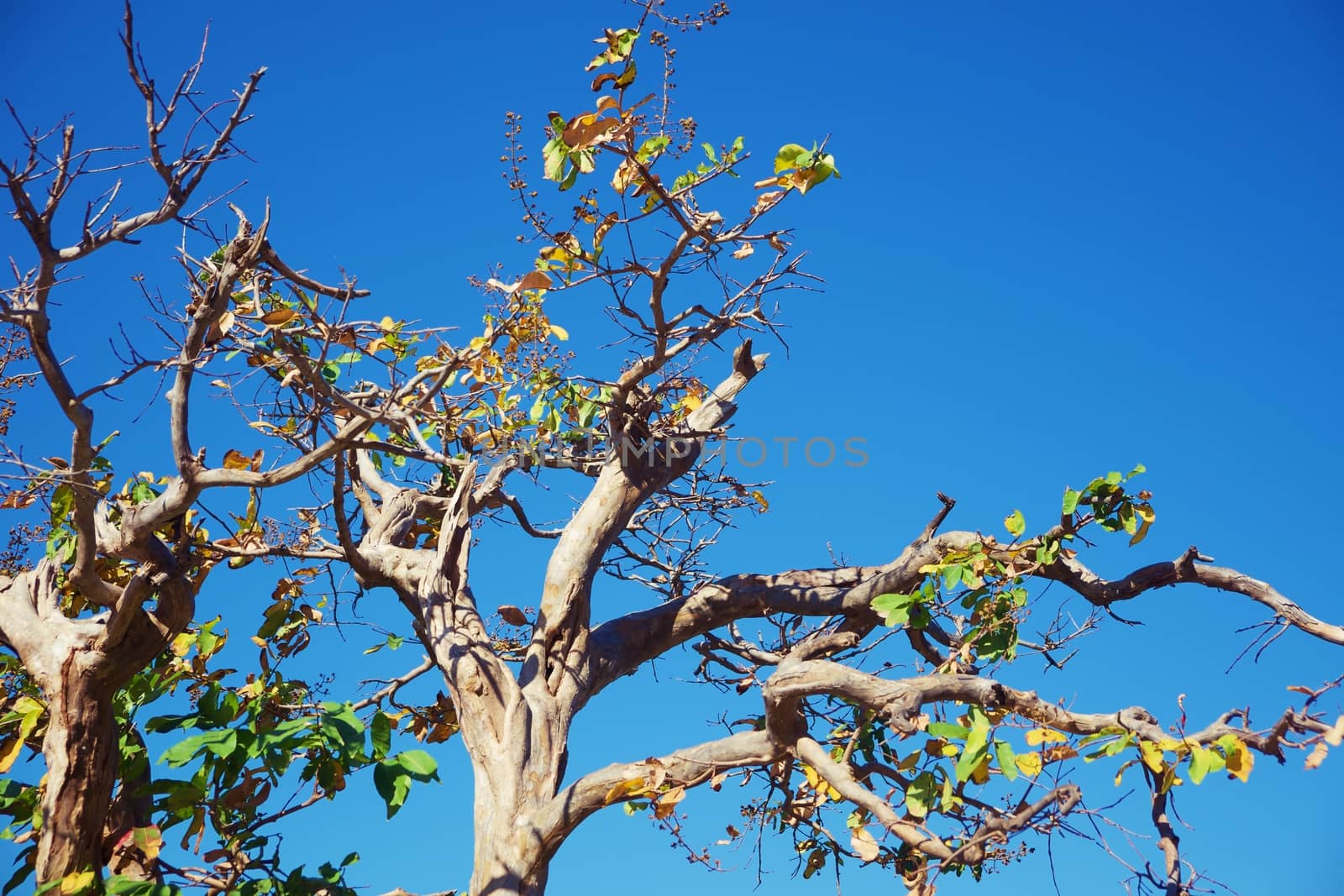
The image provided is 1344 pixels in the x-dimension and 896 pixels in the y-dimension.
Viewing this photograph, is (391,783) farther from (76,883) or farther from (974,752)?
(974,752)

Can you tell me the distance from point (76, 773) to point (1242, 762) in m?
3.75

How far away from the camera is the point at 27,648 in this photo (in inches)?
157

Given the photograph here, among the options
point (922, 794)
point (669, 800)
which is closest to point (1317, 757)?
point (922, 794)

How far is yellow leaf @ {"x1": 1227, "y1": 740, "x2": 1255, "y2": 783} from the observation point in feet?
9.67

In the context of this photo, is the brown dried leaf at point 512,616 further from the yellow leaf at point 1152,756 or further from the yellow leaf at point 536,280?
the yellow leaf at point 1152,756

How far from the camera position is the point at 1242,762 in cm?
297

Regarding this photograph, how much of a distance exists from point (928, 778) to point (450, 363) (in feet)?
6.58

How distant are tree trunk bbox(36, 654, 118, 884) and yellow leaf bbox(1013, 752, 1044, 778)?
3113 mm

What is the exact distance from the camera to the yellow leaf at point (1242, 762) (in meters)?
2.95

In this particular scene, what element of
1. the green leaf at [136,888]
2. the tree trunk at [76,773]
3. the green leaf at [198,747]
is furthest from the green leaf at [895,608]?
the tree trunk at [76,773]

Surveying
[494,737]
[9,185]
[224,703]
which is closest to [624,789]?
[494,737]

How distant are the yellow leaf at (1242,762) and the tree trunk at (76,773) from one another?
368cm

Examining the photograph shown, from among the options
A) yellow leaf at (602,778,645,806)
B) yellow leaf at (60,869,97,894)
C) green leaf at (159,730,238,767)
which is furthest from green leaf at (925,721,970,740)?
yellow leaf at (60,869,97,894)

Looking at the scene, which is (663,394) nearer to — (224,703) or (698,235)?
(698,235)
